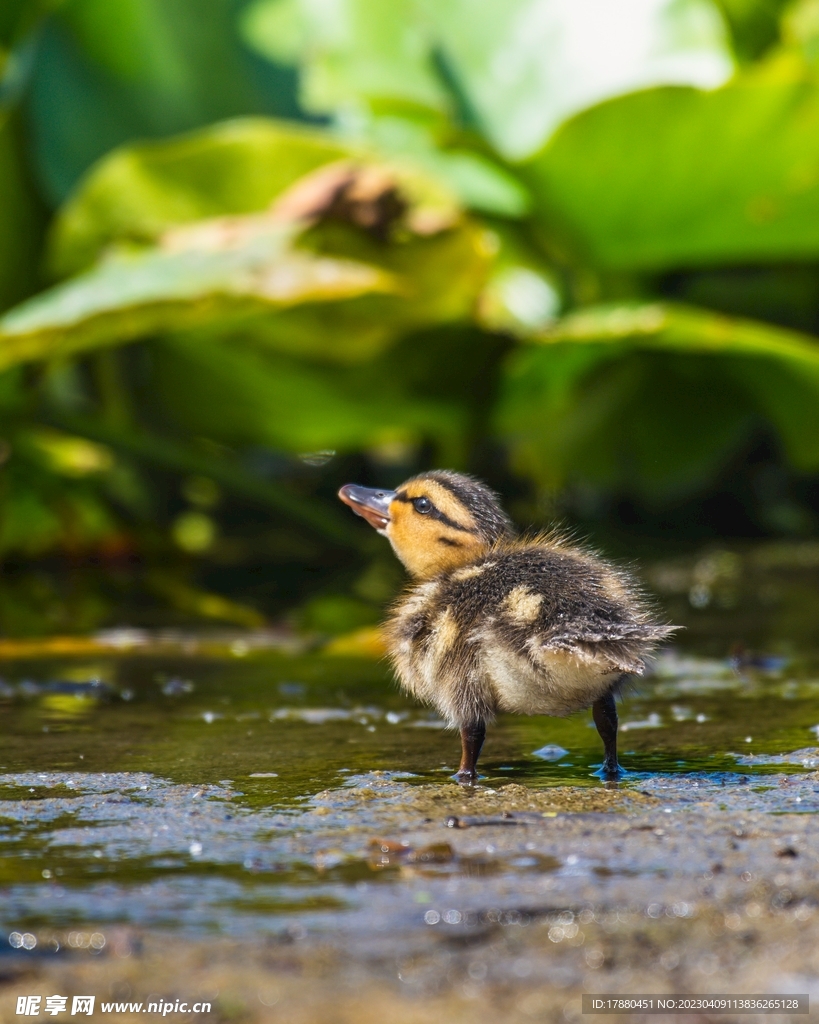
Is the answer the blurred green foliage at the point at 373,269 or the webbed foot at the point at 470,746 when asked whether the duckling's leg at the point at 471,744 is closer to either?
the webbed foot at the point at 470,746

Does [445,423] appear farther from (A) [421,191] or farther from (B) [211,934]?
(B) [211,934]

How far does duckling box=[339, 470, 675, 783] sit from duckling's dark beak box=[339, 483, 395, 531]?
0.21m

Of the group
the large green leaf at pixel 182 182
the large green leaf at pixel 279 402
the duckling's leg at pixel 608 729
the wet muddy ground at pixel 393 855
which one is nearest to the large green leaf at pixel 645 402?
the large green leaf at pixel 279 402

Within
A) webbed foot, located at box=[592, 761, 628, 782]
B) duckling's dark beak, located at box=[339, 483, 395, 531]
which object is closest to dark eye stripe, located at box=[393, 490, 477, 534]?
duckling's dark beak, located at box=[339, 483, 395, 531]

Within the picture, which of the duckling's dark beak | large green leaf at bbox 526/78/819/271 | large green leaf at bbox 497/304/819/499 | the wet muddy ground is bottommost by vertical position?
the wet muddy ground

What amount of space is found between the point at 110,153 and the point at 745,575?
4429mm

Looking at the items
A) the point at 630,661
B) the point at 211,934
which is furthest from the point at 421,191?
the point at 211,934

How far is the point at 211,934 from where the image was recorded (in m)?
1.99

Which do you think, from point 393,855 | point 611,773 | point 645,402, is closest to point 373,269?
point 645,402

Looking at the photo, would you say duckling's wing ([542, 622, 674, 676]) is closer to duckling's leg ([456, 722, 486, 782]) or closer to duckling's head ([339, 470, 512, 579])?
duckling's leg ([456, 722, 486, 782])

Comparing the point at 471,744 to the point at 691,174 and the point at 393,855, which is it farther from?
the point at 691,174

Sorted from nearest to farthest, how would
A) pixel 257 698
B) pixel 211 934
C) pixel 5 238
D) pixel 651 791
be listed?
1. pixel 211 934
2. pixel 651 791
3. pixel 257 698
4. pixel 5 238

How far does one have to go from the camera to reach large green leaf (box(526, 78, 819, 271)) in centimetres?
652

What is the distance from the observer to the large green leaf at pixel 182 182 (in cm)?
708
